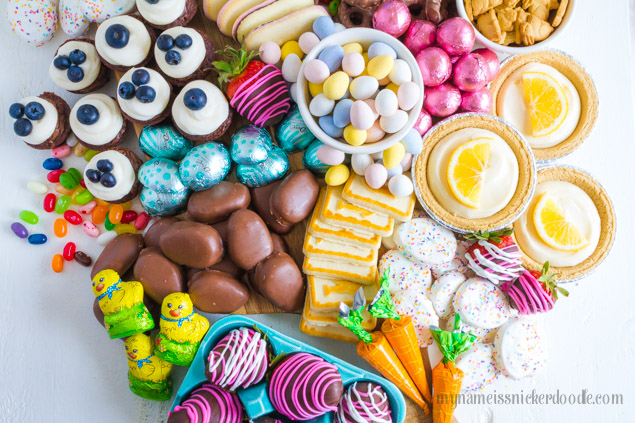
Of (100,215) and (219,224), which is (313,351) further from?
(100,215)

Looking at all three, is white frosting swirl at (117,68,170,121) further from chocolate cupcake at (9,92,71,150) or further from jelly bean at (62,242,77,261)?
jelly bean at (62,242,77,261)

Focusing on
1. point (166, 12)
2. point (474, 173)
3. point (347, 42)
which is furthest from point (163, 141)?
point (474, 173)

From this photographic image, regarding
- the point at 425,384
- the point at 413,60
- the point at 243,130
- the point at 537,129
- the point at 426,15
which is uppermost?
the point at 426,15

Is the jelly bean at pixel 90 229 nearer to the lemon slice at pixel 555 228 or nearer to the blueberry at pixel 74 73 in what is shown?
the blueberry at pixel 74 73

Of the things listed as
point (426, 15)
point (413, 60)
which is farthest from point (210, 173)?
point (426, 15)

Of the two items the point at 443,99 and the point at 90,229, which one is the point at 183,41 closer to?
the point at 90,229

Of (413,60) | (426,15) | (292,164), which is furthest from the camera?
(292,164)
